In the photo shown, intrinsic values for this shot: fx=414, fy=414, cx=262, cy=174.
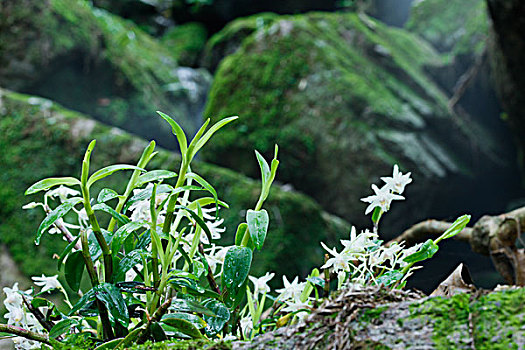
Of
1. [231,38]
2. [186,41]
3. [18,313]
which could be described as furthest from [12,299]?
[186,41]

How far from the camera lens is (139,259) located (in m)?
0.62

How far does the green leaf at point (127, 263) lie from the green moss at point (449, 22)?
Answer: 15.4 ft

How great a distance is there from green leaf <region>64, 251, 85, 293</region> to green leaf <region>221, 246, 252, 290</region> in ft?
0.72

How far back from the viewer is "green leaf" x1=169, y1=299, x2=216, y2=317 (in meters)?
0.58

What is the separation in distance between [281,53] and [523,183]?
2498 mm

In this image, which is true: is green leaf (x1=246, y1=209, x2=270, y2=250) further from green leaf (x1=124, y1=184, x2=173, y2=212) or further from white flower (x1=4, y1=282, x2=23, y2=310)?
white flower (x1=4, y1=282, x2=23, y2=310)

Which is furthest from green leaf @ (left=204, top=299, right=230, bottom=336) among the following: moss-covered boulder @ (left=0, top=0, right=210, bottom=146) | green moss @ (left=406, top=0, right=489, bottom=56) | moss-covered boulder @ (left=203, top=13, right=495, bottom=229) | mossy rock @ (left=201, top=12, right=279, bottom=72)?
green moss @ (left=406, top=0, right=489, bottom=56)

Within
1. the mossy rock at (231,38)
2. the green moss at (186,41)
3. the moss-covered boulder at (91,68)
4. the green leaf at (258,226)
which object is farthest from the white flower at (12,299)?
the green moss at (186,41)

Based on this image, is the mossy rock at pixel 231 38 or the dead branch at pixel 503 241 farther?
the mossy rock at pixel 231 38

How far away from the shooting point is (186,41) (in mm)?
5625

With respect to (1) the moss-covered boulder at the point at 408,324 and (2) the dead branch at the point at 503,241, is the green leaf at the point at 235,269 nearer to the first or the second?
(1) the moss-covered boulder at the point at 408,324

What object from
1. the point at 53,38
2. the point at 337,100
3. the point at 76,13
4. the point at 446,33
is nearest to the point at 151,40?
the point at 76,13

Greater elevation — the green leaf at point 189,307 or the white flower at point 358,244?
the white flower at point 358,244

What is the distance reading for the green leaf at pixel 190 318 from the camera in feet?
1.90
